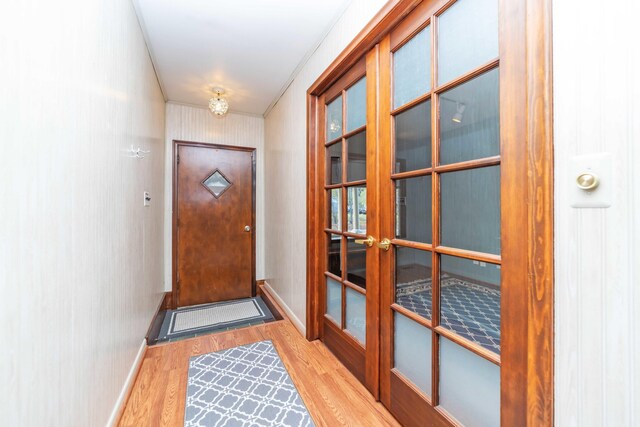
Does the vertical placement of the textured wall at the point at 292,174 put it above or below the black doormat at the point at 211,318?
above

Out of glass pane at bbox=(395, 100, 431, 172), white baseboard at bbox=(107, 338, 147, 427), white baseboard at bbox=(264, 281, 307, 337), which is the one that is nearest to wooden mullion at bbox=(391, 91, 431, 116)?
Result: glass pane at bbox=(395, 100, 431, 172)

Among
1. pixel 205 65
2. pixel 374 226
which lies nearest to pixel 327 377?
pixel 374 226

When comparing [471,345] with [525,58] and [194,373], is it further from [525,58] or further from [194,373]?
[194,373]

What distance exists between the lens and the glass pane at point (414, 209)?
1260mm

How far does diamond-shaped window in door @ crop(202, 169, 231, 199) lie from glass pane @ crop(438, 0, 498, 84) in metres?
2.94

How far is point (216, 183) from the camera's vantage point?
3471mm

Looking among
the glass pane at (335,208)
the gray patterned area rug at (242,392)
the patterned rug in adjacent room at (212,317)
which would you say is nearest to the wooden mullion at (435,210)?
the gray patterned area rug at (242,392)

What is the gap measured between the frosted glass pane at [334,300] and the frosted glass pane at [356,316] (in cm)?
12

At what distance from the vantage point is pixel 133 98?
1.79 m

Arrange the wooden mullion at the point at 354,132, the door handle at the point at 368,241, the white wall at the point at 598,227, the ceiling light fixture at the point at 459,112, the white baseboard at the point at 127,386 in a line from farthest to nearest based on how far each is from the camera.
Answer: the wooden mullion at the point at 354,132 → the door handle at the point at 368,241 → the white baseboard at the point at 127,386 → the ceiling light fixture at the point at 459,112 → the white wall at the point at 598,227

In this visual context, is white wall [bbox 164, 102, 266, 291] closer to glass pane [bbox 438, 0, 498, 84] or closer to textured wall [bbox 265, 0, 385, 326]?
textured wall [bbox 265, 0, 385, 326]

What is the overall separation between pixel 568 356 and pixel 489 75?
0.95 meters

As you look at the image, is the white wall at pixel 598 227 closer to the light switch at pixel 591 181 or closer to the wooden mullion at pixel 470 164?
the light switch at pixel 591 181

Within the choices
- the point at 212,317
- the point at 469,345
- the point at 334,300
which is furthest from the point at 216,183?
the point at 469,345
